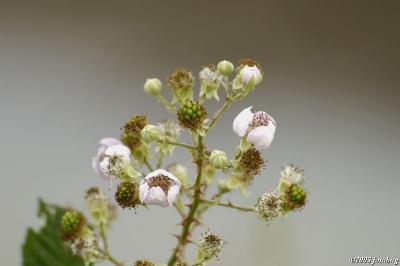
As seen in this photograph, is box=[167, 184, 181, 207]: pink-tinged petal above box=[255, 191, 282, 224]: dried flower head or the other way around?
the other way around

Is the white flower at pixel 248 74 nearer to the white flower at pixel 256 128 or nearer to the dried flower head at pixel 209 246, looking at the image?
the white flower at pixel 256 128

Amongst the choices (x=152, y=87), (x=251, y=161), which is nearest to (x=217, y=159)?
(x=251, y=161)

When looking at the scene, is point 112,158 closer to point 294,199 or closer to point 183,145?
point 183,145

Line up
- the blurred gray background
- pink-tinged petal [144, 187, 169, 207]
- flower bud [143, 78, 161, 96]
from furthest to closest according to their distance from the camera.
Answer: the blurred gray background, flower bud [143, 78, 161, 96], pink-tinged petal [144, 187, 169, 207]

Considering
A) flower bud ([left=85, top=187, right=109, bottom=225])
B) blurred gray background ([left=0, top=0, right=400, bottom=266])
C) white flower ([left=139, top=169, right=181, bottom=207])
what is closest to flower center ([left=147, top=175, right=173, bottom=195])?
white flower ([left=139, top=169, right=181, bottom=207])

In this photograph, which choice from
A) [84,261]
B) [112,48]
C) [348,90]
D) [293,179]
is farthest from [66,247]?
[348,90]

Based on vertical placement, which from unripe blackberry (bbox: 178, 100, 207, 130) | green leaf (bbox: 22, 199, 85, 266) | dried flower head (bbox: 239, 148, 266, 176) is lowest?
green leaf (bbox: 22, 199, 85, 266)

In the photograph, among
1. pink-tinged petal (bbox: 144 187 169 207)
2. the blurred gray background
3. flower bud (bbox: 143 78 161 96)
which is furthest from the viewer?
the blurred gray background

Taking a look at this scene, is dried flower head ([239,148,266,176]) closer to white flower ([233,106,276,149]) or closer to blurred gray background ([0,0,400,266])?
white flower ([233,106,276,149])
